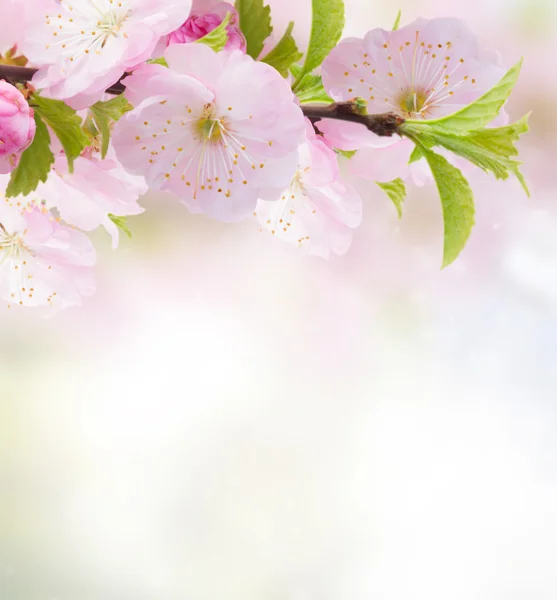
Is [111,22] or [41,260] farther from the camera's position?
[41,260]

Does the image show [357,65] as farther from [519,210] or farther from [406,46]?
[519,210]

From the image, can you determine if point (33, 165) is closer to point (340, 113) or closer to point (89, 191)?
point (89, 191)

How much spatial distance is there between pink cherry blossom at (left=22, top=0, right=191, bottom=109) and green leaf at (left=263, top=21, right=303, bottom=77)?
80mm

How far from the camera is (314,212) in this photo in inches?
21.2

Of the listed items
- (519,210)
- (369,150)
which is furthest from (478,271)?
(369,150)

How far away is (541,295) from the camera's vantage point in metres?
1.17

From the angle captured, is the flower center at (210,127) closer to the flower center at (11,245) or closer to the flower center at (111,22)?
the flower center at (111,22)

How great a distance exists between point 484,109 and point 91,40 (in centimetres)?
24

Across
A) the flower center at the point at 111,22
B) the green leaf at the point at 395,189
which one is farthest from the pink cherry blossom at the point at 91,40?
the green leaf at the point at 395,189

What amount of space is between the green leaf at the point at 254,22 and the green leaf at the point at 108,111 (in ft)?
0.29

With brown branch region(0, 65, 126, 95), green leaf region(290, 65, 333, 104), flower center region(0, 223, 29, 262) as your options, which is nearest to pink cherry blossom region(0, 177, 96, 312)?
flower center region(0, 223, 29, 262)

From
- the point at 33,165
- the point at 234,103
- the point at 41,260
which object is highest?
the point at 234,103

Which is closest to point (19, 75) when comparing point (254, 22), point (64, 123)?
point (64, 123)

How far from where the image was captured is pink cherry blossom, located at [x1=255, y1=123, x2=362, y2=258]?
51 cm
